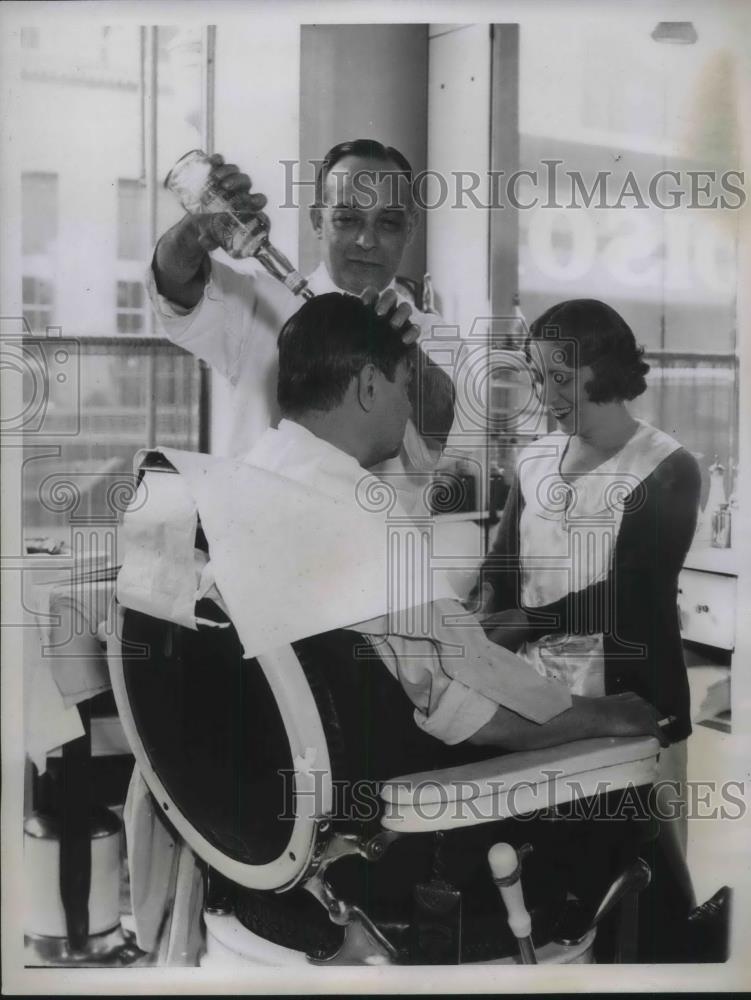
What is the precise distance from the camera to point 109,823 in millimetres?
1712

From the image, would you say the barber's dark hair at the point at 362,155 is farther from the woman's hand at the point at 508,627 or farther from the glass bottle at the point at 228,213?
the woman's hand at the point at 508,627

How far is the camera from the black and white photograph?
63.7 inches

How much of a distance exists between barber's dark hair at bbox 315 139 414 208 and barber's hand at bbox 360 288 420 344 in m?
0.18

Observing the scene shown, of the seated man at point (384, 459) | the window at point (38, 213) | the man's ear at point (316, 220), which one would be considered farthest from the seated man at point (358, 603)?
the window at point (38, 213)

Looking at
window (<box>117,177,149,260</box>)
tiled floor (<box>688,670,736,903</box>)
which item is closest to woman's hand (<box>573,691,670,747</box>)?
tiled floor (<box>688,670,736,903</box>)

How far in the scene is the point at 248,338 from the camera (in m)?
1.65

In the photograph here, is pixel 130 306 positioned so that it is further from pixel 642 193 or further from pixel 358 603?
pixel 642 193

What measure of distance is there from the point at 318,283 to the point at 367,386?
0.77ft

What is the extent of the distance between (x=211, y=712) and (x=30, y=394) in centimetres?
72

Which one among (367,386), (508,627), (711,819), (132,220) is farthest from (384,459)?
(711,819)

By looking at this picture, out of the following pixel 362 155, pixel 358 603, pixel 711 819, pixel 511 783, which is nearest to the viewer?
pixel 511 783

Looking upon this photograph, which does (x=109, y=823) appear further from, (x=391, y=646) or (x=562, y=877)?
(x=562, y=877)

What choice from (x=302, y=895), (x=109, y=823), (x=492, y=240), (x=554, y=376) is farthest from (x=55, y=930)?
(x=492, y=240)

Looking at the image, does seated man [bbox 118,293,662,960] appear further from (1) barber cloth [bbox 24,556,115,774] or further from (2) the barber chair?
(1) barber cloth [bbox 24,556,115,774]
